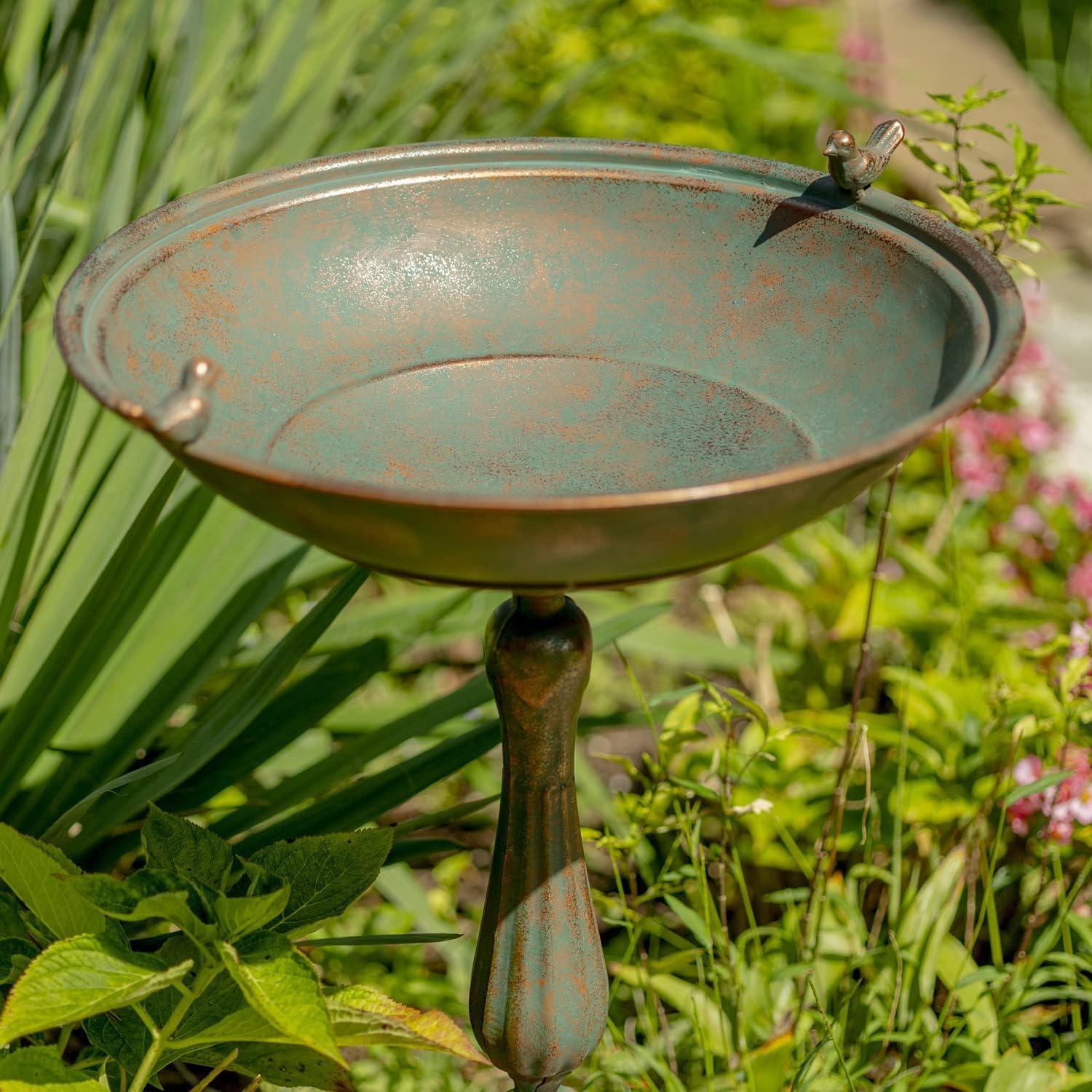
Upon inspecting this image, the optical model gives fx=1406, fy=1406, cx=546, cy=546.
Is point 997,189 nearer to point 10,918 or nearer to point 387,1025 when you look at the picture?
point 387,1025

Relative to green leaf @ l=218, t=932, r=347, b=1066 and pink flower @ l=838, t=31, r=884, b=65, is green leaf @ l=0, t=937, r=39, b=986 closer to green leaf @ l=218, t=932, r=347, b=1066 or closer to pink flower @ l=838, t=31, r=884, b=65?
green leaf @ l=218, t=932, r=347, b=1066

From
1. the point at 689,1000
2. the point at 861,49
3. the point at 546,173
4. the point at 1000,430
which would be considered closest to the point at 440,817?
the point at 689,1000

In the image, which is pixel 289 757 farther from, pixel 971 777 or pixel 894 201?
pixel 894 201

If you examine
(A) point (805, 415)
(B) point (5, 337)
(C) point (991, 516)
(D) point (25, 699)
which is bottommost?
(C) point (991, 516)

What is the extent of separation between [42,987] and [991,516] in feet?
5.88

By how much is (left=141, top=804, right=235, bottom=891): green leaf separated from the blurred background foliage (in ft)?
0.20

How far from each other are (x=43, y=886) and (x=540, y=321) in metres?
0.57

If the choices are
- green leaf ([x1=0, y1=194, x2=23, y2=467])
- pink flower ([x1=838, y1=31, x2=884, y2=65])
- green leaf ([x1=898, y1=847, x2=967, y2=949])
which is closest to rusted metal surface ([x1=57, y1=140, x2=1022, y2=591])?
green leaf ([x1=0, y1=194, x2=23, y2=467])

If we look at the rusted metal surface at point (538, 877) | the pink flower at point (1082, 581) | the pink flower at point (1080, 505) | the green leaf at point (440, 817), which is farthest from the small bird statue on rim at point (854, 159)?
the pink flower at point (1080, 505)

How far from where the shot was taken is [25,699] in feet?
3.99

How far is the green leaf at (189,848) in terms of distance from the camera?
1073 millimetres

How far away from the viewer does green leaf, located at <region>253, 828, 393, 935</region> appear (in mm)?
1085

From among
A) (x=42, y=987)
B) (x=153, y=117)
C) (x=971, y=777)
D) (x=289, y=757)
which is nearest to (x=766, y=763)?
(x=971, y=777)

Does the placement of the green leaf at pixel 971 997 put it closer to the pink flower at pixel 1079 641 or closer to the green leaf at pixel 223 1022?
the pink flower at pixel 1079 641
